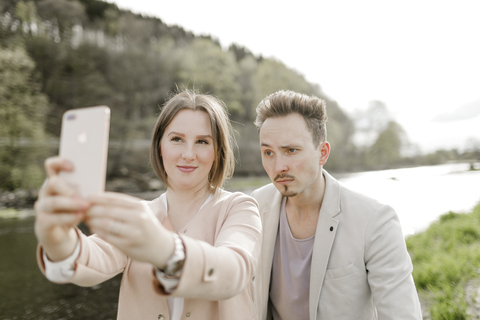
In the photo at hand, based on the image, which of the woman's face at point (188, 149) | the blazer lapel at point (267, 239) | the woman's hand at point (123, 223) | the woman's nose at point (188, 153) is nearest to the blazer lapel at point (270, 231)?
the blazer lapel at point (267, 239)

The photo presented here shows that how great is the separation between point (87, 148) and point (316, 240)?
2.22 meters

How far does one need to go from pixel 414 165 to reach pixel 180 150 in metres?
62.4

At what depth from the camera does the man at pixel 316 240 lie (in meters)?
2.42

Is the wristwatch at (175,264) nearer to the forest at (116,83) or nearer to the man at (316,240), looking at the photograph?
the man at (316,240)

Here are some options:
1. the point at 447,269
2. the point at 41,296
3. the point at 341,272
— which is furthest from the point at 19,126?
the point at 447,269

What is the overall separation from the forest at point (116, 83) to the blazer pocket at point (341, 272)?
71.9 ft

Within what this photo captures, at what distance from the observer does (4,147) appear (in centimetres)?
1895

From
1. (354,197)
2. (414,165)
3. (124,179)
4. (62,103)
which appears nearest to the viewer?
(354,197)

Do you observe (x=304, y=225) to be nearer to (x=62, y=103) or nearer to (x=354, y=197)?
(x=354, y=197)

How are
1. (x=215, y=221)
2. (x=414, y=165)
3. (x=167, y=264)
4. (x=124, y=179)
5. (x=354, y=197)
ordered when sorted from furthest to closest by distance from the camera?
(x=414, y=165)
(x=124, y=179)
(x=354, y=197)
(x=215, y=221)
(x=167, y=264)

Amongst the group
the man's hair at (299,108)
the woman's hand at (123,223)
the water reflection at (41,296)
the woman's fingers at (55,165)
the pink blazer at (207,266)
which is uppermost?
the man's hair at (299,108)

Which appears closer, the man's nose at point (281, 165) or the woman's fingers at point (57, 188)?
the woman's fingers at point (57, 188)

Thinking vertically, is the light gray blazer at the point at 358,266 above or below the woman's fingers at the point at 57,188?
below

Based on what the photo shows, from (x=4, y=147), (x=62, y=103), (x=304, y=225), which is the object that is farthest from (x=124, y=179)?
(x=304, y=225)
